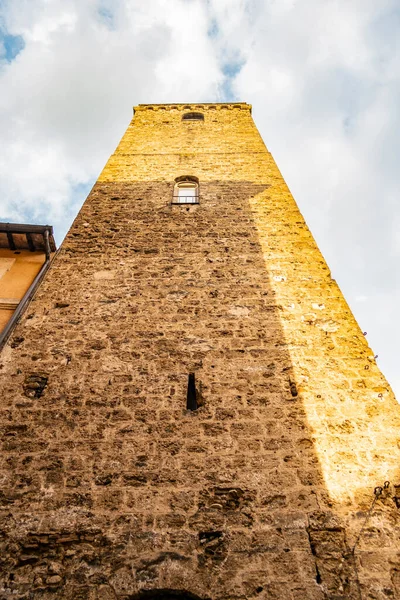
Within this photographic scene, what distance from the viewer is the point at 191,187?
25.3ft

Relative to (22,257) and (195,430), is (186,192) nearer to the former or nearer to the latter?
(22,257)

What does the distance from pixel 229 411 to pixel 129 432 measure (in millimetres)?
948

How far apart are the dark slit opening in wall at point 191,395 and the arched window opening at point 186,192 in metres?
3.92

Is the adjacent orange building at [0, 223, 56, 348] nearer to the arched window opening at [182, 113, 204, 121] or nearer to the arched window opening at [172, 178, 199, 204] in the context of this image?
the arched window opening at [172, 178, 199, 204]

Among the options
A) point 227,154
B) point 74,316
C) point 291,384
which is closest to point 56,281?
point 74,316

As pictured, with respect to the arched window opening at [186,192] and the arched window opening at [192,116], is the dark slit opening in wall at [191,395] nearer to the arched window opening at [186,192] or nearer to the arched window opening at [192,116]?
the arched window opening at [186,192]

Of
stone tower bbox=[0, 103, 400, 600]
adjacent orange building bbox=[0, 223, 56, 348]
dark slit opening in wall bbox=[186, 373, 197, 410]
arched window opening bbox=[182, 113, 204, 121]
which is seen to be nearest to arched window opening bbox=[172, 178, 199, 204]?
stone tower bbox=[0, 103, 400, 600]

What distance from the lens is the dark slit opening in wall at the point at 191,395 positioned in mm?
3885

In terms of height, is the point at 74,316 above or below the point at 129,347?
above

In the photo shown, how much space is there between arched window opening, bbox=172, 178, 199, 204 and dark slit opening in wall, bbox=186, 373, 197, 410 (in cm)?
392

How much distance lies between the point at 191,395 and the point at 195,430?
0.42m

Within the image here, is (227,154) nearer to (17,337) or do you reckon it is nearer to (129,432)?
(17,337)

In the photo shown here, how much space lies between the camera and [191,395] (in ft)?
13.0

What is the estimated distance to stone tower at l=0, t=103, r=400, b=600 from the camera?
9.26ft
